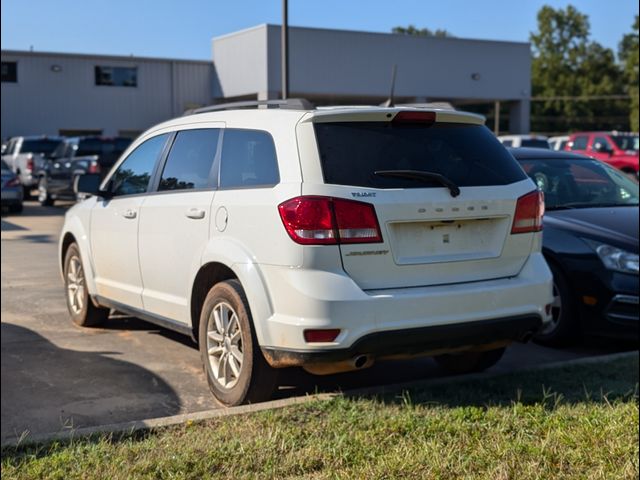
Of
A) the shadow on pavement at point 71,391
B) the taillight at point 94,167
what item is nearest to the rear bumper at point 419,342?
the shadow on pavement at point 71,391

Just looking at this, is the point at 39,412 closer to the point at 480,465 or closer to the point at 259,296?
the point at 259,296

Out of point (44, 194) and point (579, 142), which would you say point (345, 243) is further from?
point (579, 142)

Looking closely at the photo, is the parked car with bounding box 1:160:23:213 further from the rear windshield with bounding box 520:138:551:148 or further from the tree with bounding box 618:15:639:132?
the tree with bounding box 618:15:639:132

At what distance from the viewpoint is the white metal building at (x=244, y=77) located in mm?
37656

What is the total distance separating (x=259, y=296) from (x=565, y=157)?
431 centimetres

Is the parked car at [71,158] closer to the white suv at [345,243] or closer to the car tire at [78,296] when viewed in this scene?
the car tire at [78,296]

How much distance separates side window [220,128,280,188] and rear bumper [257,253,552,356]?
595 millimetres

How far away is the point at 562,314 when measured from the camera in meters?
6.73

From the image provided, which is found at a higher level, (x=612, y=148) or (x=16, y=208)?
(x=612, y=148)

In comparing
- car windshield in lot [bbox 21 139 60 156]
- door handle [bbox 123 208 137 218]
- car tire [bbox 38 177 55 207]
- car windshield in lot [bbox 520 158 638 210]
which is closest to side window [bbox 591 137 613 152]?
car tire [bbox 38 177 55 207]

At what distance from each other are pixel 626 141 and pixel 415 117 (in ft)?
75.2

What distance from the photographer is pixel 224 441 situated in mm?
4242

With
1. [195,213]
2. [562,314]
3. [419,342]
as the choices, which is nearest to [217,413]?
[419,342]

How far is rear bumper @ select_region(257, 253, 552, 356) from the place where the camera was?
4.48m
